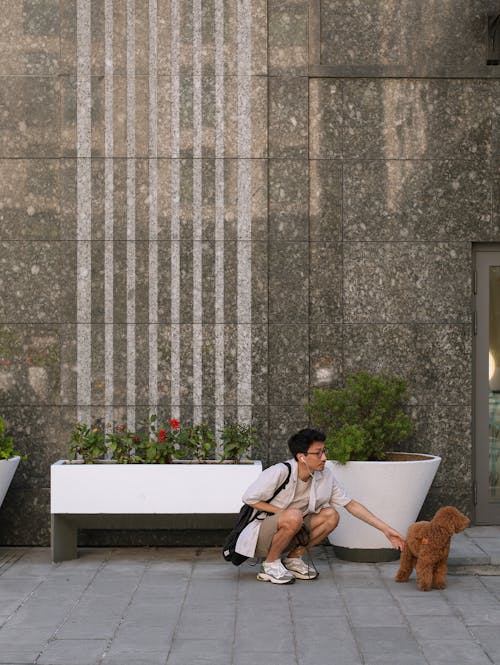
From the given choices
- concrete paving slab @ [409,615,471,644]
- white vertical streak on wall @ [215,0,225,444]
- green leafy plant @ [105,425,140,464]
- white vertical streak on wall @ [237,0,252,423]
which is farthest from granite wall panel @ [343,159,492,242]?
concrete paving slab @ [409,615,471,644]

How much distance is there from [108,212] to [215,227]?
0.97 meters

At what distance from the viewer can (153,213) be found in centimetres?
834

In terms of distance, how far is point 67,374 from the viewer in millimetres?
8273

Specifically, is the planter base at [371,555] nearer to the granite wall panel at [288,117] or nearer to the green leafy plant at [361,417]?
the green leafy plant at [361,417]

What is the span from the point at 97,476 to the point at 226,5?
4364 millimetres

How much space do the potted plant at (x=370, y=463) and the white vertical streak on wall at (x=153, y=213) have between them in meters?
1.46

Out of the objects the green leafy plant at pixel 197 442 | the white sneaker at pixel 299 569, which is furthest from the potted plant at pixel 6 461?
the white sneaker at pixel 299 569

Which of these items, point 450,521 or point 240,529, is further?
point 240,529

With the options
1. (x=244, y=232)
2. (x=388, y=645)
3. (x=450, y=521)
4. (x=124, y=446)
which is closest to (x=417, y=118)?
(x=244, y=232)

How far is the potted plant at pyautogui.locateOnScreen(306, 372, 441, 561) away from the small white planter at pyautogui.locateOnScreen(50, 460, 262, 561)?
76 centimetres

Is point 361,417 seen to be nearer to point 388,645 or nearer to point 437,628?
point 437,628

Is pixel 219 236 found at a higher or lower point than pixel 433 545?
higher

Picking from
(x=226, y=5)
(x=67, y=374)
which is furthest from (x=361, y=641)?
(x=226, y=5)

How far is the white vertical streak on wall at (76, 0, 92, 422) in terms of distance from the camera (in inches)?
326
